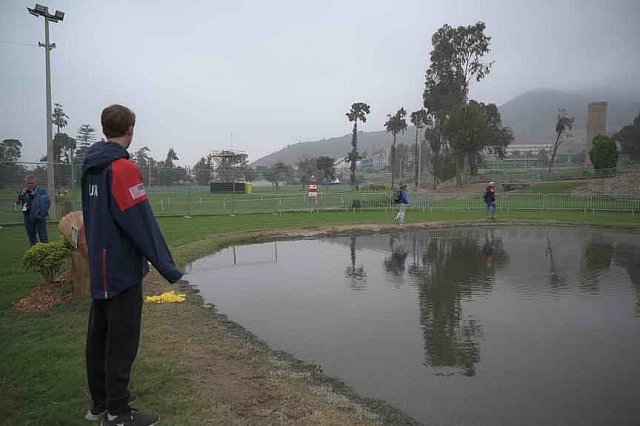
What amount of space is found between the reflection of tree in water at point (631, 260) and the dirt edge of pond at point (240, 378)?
483 centimetres

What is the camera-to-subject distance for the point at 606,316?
5.72 m

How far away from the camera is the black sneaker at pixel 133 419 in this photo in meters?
2.72

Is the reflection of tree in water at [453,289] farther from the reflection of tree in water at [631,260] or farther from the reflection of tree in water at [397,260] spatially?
the reflection of tree in water at [631,260]

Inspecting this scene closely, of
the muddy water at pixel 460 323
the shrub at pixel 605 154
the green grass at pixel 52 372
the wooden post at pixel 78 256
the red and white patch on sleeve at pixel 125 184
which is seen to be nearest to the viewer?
the red and white patch on sleeve at pixel 125 184

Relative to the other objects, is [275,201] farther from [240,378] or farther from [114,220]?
[114,220]

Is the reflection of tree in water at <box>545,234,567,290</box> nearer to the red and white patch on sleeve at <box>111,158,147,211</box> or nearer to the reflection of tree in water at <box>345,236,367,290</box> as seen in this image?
the reflection of tree in water at <box>345,236,367,290</box>

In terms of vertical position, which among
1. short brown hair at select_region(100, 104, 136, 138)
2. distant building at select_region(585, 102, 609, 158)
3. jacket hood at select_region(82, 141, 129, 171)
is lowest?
jacket hood at select_region(82, 141, 129, 171)

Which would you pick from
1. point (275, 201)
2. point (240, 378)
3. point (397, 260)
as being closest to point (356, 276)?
point (397, 260)

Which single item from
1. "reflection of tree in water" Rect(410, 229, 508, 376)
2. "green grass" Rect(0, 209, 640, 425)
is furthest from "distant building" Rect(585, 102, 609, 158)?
"green grass" Rect(0, 209, 640, 425)

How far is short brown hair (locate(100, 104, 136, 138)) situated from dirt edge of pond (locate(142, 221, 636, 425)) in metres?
1.99

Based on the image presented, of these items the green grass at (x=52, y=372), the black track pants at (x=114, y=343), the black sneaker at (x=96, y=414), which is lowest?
the green grass at (x=52, y=372)

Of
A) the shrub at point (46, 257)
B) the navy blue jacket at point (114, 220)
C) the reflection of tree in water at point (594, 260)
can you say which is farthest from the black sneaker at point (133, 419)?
the reflection of tree in water at point (594, 260)

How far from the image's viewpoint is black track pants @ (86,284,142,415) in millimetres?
2666

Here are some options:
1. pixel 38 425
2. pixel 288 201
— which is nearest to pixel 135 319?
pixel 38 425
